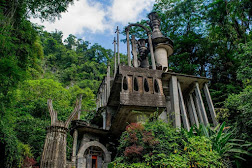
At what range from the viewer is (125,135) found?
32.3 ft

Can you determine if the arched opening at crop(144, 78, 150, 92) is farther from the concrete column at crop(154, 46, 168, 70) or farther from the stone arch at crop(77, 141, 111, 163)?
the concrete column at crop(154, 46, 168, 70)

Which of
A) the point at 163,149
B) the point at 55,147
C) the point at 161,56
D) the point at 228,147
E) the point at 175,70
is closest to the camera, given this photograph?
the point at 55,147

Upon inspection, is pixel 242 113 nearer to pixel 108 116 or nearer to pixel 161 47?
pixel 108 116

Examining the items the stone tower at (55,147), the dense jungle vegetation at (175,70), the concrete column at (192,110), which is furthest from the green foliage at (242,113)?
the stone tower at (55,147)

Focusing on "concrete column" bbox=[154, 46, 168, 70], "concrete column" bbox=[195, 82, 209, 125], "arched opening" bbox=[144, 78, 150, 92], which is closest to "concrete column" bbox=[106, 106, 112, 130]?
"arched opening" bbox=[144, 78, 150, 92]

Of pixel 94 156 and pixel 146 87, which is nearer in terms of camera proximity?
pixel 146 87

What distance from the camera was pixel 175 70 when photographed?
2584 centimetres

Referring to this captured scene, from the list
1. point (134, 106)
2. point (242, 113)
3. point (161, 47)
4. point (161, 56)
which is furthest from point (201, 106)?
point (161, 47)

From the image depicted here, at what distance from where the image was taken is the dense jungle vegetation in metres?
8.83

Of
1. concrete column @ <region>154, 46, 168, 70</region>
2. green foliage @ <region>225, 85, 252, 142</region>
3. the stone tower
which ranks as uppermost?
concrete column @ <region>154, 46, 168, 70</region>

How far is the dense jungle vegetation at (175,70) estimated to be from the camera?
29.0 feet

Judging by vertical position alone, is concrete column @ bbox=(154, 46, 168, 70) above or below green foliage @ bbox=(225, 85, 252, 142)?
above

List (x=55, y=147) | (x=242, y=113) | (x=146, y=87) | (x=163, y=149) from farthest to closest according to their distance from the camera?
(x=146, y=87) → (x=242, y=113) → (x=163, y=149) → (x=55, y=147)

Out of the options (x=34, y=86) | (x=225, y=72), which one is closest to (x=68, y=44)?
(x=34, y=86)
